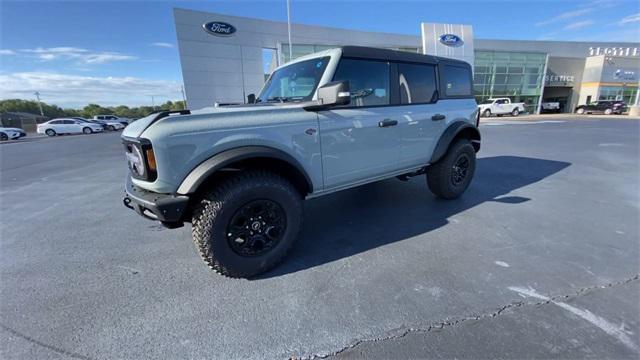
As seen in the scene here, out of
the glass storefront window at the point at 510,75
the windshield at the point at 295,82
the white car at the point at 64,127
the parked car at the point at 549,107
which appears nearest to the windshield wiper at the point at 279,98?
the windshield at the point at 295,82

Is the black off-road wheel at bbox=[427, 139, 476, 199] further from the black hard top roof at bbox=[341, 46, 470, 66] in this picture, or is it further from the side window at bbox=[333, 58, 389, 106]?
the side window at bbox=[333, 58, 389, 106]

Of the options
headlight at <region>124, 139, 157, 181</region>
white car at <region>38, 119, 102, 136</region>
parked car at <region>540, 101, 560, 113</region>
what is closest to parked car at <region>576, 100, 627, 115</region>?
parked car at <region>540, 101, 560, 113</region>

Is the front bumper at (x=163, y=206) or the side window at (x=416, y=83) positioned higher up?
the side window at (x=416, y=83)

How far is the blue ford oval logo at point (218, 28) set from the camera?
2255cm

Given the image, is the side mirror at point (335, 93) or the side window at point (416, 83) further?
the side window at point (416, 83)

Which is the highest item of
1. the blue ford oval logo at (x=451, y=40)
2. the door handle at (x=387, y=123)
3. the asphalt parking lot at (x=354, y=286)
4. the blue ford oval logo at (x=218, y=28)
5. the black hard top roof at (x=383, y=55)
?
the blue ford oval logo at (x=218, y=28)

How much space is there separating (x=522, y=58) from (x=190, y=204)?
42.1 meters

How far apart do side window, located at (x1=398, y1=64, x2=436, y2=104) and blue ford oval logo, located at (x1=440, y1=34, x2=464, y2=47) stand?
2765 centimetres

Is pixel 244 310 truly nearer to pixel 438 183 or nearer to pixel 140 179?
pixel 140 179

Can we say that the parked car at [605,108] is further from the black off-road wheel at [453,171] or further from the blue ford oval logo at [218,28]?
the blue ford oval logo at [218,28]

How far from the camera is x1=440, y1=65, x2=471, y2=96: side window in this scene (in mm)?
3945

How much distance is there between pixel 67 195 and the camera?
504 centimetres

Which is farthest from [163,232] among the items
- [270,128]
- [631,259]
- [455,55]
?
[455,55]

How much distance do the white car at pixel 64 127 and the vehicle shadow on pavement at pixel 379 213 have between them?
30.9 m
